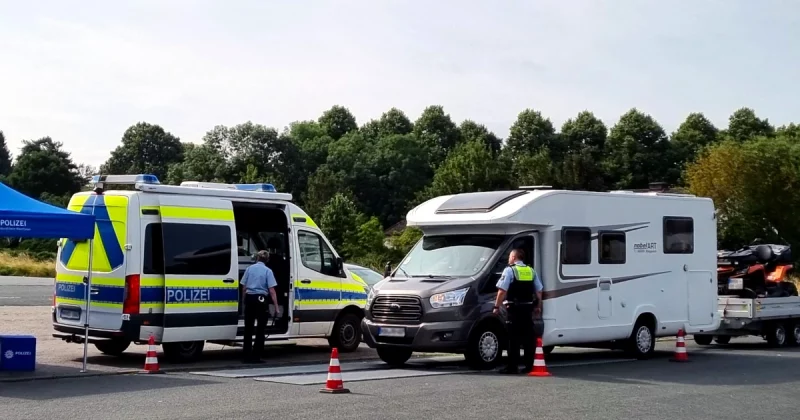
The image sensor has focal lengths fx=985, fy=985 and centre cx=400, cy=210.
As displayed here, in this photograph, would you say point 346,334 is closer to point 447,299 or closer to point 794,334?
point 447,299

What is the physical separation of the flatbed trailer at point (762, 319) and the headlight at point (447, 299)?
8049 mm

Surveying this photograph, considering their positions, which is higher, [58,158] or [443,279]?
[58,158]

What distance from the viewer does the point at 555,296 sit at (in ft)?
53.0

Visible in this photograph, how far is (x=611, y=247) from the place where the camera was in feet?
56.8

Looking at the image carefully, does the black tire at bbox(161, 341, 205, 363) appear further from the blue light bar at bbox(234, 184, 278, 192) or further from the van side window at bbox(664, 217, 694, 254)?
the van side window at bbox(664, 217, 694, 254)

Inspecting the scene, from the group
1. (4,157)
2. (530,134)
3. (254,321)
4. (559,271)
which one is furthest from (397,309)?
(4,157)

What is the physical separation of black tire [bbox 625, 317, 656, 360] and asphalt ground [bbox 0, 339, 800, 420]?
2218 millimetres

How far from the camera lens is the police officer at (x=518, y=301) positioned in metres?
14.6

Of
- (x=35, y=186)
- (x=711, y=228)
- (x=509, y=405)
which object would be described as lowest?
(x=509, y=405)

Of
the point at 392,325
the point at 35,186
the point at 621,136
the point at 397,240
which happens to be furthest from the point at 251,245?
the point at 35,186

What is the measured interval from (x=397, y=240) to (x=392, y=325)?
4117 centimetres

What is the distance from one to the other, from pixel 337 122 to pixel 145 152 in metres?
23.1

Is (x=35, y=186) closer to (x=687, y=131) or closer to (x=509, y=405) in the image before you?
(x=687, y=131)

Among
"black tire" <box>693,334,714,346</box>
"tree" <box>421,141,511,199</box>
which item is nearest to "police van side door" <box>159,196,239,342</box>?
"black tire" <box>693,334,714,346</box>
